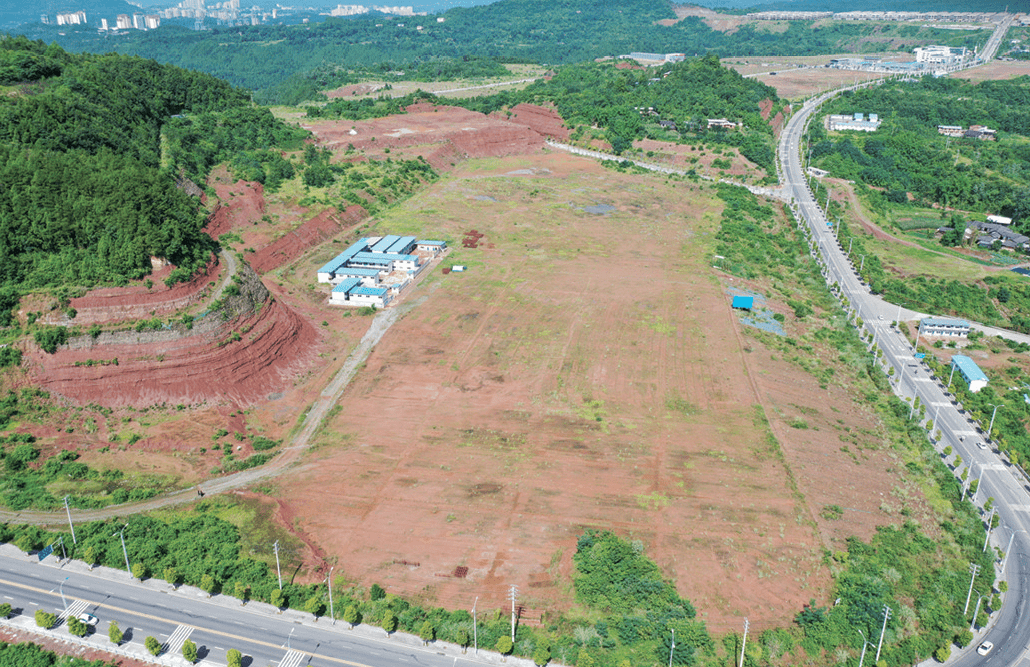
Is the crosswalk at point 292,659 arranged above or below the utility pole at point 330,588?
below

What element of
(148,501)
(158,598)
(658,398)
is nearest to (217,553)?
(158,598)

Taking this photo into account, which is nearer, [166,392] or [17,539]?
[17,539]

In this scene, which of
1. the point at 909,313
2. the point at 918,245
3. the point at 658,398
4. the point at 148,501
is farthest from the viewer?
the point at 918,245

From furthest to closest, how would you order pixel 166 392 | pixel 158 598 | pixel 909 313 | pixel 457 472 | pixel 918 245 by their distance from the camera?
pixel 918 245 → pixel 909 313 → pixel 166 392 → pixel 457 472 → pixel 158 598

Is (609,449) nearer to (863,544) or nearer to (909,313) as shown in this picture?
(863,544)

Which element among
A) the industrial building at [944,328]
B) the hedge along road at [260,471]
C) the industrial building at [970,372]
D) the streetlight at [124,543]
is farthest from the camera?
the industrial building at [944,328]

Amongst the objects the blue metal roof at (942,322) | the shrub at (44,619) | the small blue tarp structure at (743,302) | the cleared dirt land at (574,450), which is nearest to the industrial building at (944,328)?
the blue metal roof at (942,322)

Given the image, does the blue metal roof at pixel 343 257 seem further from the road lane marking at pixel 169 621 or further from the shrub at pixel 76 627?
the shrub at pixel 76 627

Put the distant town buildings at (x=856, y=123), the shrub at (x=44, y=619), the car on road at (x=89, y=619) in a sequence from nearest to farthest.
→ the shrub at (x=44, y=619)
the car on road at (x=89, y=619)
the distant town buildings at (x=856, y=123)
